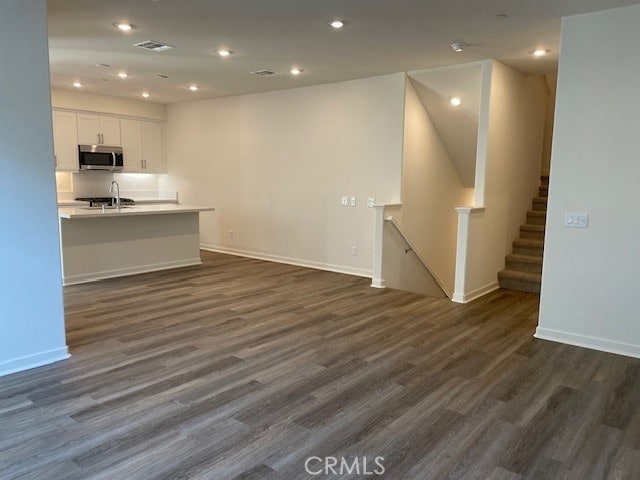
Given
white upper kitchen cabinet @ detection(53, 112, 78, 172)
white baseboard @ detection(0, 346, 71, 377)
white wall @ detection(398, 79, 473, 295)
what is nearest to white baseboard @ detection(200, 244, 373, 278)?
white wall @ detection(398, 79, 473, 295)

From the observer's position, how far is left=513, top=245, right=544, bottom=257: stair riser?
6324 mm

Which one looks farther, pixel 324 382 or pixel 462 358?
pixel 462 358

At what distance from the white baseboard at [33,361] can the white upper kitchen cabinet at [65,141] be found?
547 cm

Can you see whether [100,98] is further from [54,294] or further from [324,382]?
[324,382]

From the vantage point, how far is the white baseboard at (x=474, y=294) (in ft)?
17.9

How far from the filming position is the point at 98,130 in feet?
27.8

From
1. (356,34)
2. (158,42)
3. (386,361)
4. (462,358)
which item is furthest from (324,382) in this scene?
(158,42)

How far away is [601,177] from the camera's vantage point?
3906 millimetres

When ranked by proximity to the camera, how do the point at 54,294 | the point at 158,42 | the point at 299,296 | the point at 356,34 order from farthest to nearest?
the point at 299,296 → the point at 158,42 → the point at 356,34 → the point at 54,294

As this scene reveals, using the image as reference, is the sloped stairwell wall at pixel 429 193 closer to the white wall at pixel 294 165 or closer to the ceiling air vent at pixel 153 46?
the white wall at pixel 294 165

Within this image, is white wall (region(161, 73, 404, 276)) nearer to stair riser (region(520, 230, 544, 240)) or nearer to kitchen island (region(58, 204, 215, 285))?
kitchen island (region(58, 204, 215, 285))

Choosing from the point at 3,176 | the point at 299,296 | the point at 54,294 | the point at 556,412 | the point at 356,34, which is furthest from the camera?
the point at 299,296

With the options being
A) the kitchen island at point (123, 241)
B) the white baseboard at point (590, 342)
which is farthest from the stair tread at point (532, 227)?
the kitchen island at point (123, 241)

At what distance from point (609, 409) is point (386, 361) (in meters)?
1.51
